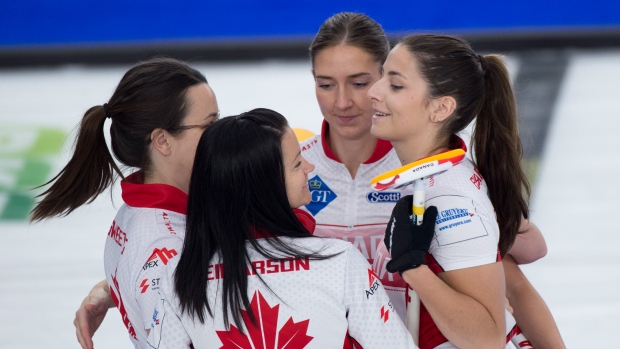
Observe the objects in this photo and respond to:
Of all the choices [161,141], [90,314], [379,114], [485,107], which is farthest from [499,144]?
[90,314]

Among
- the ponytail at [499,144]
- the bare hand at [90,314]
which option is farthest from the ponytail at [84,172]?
the ponytail at [499,144]

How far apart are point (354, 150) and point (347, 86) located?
0.22m

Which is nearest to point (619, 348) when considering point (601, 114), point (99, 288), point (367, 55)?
point (367, 55)

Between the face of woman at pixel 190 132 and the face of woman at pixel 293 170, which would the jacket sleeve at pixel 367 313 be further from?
the face of woman at pixel 190 132

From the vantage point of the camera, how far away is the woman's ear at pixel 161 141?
2655mm

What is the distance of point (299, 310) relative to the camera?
83.8 inches

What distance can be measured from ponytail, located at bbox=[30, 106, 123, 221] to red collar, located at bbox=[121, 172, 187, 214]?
0.38ft

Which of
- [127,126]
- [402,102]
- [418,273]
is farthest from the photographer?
[127,126]

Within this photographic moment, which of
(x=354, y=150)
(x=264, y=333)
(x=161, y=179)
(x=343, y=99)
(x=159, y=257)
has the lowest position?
(x=264, y=333)

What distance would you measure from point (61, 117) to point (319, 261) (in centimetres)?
527

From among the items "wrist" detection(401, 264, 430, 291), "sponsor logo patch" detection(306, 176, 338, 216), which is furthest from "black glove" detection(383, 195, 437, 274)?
"sponsor logo patch" detection(306, 176, 338, 216)

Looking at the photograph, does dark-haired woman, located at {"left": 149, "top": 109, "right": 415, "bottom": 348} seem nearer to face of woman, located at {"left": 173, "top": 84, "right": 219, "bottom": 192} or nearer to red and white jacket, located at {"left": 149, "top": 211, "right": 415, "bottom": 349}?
red and white jacket, located at {"left": 149, "top": 211, "right": 415, "bottom": 349}

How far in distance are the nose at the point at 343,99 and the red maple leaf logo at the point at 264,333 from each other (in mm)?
1036

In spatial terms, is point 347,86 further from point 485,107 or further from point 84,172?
point 84,172
